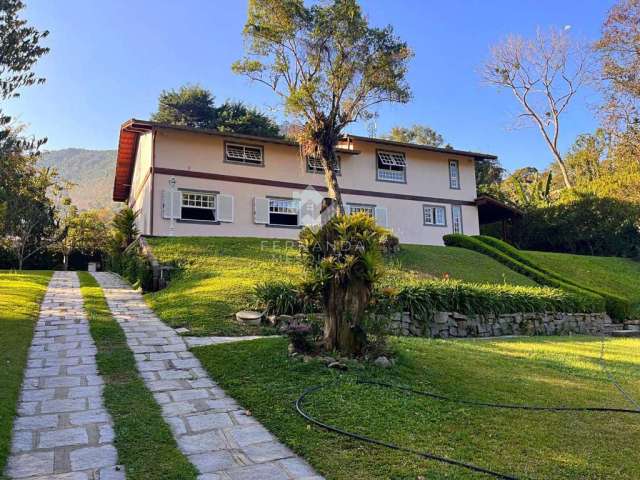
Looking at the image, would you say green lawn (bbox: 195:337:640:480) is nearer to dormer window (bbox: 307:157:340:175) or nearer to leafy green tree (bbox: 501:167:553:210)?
dormer window (bbox: 307:157:340:175)

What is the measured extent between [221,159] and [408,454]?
19.3 metres

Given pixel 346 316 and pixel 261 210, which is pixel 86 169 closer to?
pixel 261 210

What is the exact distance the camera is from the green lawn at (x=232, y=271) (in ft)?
30.1

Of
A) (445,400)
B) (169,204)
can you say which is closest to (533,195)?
(169,204)

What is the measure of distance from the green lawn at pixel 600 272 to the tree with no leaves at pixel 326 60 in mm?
9313

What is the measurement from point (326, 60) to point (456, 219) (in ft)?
38.5

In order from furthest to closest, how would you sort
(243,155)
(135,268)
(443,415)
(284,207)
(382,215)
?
(382,215) < (284,207) < (243,155) < (135,268) < (443,415)

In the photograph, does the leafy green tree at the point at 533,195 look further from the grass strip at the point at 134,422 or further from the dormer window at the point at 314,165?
the grass strip at the point at 134,422

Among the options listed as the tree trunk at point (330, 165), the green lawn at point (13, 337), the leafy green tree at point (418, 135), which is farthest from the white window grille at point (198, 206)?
the leafy green tree at point (418, 135)

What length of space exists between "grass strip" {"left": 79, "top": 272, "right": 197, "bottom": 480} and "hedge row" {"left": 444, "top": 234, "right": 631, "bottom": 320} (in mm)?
13335

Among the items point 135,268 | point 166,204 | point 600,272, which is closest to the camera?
point 135,268

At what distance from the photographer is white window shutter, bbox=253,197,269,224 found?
21.6 metres

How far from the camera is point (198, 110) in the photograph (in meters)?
38.3

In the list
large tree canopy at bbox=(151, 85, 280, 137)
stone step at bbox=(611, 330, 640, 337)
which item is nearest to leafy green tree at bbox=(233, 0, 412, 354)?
stone step at bbox=(611, 330, 640, 337)
